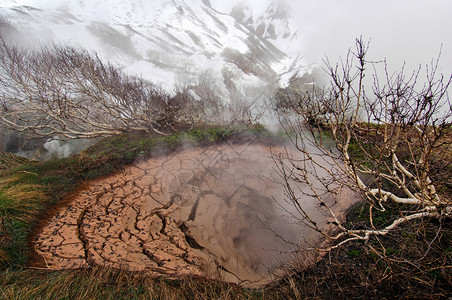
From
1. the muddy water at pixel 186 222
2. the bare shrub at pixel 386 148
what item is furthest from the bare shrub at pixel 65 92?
the bare shrub at pixel 386 148

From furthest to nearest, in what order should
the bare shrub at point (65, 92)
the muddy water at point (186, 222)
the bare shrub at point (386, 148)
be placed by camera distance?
the bare shrub at point (65, 92), the muddy water at point (186, 222), the bare shrub at point (386, 148)

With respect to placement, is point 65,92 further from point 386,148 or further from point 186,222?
point 386,148

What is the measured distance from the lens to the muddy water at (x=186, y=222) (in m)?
3.30

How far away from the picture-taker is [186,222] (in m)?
4.46

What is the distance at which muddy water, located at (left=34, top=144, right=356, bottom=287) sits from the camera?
3303mm

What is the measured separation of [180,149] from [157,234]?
121 inches

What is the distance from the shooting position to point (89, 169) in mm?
5305

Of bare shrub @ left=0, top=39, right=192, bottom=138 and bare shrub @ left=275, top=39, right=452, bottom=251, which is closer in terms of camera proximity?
bare shrub @ left=275, top=39, right=452, bottom=251

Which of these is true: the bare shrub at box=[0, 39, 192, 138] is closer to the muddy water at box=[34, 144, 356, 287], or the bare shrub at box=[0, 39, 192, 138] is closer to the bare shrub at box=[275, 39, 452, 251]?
the muddy water at box=[34, 144, 356, 287]

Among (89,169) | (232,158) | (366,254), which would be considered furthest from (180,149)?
(366,254)

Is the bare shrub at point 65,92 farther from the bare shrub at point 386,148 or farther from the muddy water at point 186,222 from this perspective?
the bare shrub at point 386,148

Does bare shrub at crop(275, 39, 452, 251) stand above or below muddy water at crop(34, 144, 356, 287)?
above

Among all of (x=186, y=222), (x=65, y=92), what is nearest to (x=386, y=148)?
(x=186, y=222)

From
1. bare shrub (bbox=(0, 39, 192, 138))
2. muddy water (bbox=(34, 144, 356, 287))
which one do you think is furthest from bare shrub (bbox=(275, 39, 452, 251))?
bare shrub (bbox=(0, 39, 192, 138))
